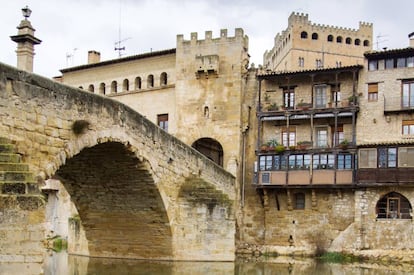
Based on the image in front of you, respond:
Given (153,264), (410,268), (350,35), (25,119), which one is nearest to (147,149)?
(153,264)

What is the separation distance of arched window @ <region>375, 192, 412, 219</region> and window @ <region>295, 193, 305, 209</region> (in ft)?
11.7

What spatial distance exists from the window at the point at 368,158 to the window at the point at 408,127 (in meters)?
1.96

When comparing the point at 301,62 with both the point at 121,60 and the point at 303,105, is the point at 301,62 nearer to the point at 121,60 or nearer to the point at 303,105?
the point at 121,60

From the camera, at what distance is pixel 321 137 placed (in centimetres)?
3039

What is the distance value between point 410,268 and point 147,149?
12.4 m

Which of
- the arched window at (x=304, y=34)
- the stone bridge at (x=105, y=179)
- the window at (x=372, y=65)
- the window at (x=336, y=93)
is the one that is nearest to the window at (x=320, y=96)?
the window at (x=336, y=93)

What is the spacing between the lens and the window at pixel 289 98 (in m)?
31.3

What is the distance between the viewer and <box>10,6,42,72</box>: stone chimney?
1670cm

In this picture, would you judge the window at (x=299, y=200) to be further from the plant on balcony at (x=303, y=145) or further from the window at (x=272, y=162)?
the plant on balcony at (x=303, y=145)

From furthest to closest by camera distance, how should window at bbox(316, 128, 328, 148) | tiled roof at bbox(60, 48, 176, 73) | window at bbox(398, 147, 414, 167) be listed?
tiled roof at bbox(60, 48, 176, 73) < window at bbox(316, 128, 328, 148) < window at bbox(398, 147, 414, 167)

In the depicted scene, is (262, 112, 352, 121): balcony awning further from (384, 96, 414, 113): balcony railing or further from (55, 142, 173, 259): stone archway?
(55, 142, 173, 259): stone archway

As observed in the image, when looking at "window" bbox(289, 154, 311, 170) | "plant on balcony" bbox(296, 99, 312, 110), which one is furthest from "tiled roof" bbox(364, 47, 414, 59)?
"window" bbox(289, 154, 311, 170)

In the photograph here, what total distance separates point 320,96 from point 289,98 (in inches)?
62.4

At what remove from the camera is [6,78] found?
1222 cm
